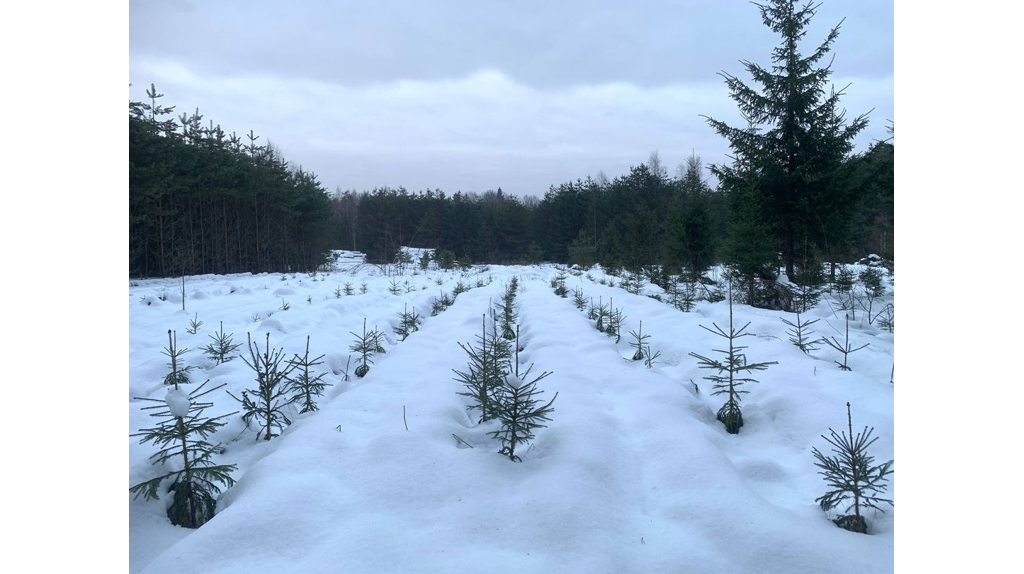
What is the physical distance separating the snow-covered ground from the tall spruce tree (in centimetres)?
738

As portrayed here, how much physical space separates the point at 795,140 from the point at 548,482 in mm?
11350

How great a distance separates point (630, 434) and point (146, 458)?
243cm

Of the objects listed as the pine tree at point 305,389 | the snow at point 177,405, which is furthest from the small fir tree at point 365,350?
the snow at point 177,405

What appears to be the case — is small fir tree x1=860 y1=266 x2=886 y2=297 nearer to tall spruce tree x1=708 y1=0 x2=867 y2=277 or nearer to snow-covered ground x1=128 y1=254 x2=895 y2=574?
tall spruce tree x1=708 y1=0 x2=867 y2=277

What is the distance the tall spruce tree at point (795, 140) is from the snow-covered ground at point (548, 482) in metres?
7.38

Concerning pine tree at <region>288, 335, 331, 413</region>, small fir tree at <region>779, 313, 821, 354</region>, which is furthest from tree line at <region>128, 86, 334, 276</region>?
small fir tree at <region>779, 313, 821, 354</region>

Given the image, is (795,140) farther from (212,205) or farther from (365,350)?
(212,205)

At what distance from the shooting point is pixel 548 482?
5.99 ft

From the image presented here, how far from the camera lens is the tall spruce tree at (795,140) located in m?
9.75

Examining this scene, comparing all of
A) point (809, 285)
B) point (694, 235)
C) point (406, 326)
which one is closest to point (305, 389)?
point (406, 326)

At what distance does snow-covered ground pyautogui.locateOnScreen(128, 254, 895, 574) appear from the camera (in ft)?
4.81

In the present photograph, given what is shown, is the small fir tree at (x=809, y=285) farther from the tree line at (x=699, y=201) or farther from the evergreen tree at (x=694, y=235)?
the evergreen tree at (x=694, y=235)
